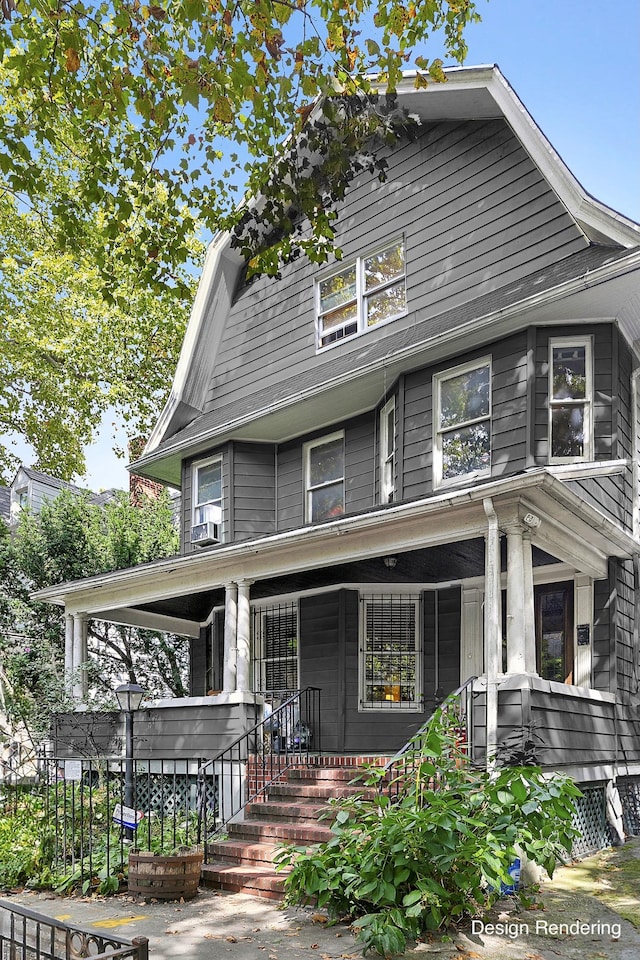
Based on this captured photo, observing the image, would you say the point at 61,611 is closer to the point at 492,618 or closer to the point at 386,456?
the point at 386,456

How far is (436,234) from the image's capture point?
12617 millimetres

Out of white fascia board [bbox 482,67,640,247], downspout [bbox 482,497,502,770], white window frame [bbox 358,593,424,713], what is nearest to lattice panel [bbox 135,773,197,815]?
white window frame [bbox 358,593,424,713]

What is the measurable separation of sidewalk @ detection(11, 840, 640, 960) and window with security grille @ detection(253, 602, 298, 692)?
5.46 metres

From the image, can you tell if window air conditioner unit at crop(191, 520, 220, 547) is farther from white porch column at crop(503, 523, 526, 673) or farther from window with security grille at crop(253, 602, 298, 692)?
white porch column at crop(503, 523, 526, 673)

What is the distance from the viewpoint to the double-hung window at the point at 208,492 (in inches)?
580

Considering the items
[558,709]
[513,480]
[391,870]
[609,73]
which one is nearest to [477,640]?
[558,709]

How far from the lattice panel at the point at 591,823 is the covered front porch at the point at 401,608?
0.99 meters

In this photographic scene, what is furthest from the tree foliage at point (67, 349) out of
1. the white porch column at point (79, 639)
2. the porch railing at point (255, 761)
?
the porch railing at point (255, 761)

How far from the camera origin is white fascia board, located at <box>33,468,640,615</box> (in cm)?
907

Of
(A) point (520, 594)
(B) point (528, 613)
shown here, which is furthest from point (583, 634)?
(A) point (520, 594)

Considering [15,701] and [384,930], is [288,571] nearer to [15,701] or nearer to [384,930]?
[384,930]

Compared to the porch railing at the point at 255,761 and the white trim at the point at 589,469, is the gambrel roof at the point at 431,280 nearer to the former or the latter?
the white trim at the point at 589,469

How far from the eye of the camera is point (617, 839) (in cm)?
1052

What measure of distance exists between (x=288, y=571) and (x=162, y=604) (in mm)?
4647
